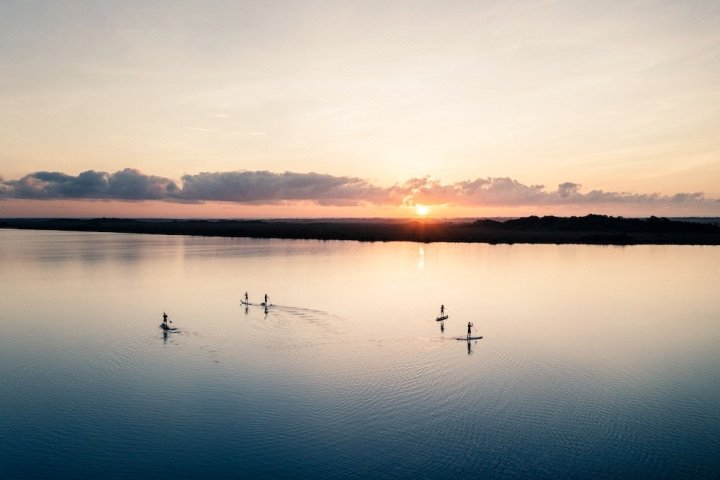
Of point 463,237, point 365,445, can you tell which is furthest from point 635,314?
point 463,237

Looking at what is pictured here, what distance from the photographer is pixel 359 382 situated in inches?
1000

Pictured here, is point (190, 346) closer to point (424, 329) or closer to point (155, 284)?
point (424, 329)

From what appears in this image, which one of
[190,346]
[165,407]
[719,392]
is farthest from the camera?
[190,346]

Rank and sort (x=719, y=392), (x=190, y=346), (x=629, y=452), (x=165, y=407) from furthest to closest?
(x=190, y=346) < (x=719, y=392) < (x=165, y=407) < (x=629, y=452)

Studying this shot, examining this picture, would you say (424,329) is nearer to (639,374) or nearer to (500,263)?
(639,374)

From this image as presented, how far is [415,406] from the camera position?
22.6 metres

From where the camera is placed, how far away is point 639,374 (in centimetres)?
2738

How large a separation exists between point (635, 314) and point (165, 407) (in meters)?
39.1

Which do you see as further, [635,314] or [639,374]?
[635,314]

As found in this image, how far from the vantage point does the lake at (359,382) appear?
18062 millimetres

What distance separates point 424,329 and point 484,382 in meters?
11.0

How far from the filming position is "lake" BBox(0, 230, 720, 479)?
18.1 m

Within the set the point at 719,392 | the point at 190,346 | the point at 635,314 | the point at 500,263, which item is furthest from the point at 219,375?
the point at 500,263

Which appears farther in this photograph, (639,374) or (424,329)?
(424,329)
